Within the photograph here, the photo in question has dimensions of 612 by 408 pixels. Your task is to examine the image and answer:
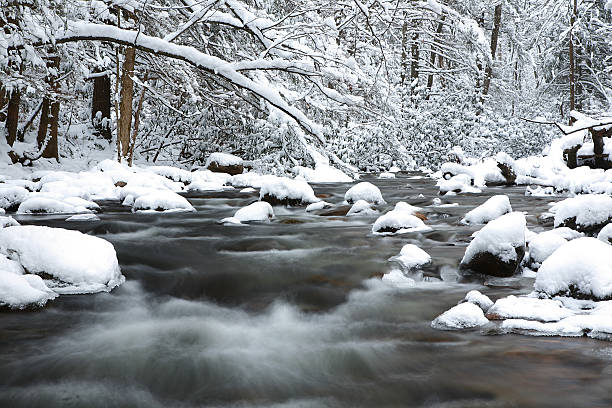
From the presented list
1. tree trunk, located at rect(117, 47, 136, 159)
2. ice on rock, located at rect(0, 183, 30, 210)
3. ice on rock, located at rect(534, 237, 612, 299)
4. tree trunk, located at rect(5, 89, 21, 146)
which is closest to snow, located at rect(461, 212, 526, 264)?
ice on rock, located at rect(534, 237, 612, 299)

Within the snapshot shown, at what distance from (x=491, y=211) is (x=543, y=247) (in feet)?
5.97

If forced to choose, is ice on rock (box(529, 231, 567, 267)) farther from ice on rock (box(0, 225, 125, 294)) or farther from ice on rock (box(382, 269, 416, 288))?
ice on rock (box(0, 225, 125, 294))

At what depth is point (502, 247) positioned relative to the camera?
3.45 meters

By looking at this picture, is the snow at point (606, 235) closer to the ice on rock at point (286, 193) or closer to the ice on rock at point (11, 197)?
the ice on rock at point (286, 193)

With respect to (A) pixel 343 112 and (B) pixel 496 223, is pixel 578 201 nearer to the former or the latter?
(B) pixel 496 223

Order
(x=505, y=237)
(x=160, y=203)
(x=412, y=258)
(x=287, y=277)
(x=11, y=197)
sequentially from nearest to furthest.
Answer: (x=505, y=237) → (x=287, y=277) → (x=412, y=258) → (x=11, y=197) → (x=160, y=203)

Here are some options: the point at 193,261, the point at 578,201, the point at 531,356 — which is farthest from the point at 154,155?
the point at 531,356

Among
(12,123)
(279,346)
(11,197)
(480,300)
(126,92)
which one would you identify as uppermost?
(126,92)

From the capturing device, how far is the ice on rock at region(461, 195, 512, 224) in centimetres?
535

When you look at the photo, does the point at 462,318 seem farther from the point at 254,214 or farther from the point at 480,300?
the point at 254,214

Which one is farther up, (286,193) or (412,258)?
(286,193)

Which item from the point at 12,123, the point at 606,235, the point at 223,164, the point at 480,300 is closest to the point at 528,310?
the point at 480,300

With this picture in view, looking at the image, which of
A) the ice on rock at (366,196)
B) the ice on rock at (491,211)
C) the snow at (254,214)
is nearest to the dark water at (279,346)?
the ice on rock at (491,211)

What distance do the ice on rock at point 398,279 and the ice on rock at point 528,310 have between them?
778 mm
